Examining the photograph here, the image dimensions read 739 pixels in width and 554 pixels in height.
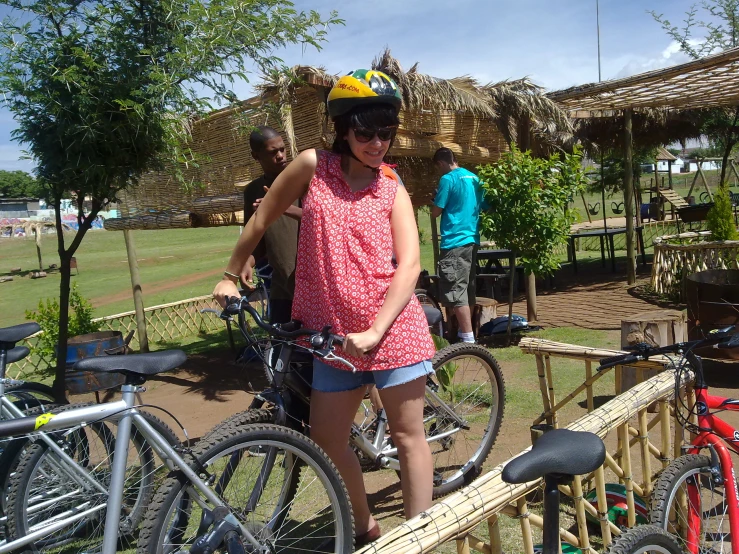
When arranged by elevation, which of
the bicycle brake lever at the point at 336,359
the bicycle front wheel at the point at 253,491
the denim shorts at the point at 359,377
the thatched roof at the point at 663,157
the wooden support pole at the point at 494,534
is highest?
the thatched roof at the point at 663,157

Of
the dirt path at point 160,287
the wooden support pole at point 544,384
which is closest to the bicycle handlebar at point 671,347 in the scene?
the wooden support pole at point 544,384

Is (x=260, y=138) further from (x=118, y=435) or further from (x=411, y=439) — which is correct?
(x=118, y=435)

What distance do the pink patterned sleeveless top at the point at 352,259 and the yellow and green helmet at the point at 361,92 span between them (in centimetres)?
20

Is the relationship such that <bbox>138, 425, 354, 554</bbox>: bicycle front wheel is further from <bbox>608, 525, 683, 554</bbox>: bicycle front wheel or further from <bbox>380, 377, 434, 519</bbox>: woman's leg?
<bbox>608, 525, 683, 554</bbox>: bicycle front wheel

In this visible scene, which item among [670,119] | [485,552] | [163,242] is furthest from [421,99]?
[163,242]

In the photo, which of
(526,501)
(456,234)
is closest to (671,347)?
(526,501)

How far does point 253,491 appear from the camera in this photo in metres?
2.34

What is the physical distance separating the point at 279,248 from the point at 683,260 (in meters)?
7.49

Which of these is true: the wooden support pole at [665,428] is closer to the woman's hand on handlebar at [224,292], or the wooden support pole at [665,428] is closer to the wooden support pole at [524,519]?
the wooden support pole at [524,519]

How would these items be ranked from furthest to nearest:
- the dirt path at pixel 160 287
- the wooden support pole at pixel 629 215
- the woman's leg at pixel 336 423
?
the dirt path at pixel 160 287, the wooden support pole at pixel 629 215, the woman's leg at pixel 336 423

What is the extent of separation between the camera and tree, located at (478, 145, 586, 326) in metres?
7.07

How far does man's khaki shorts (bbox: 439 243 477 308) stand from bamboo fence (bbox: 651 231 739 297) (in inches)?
159

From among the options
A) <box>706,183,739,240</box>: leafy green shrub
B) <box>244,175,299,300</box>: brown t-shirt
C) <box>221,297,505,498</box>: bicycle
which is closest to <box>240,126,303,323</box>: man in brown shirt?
<box>244,175,299,300</box>: brown t-shirt

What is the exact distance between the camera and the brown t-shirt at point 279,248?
370 centimetres
